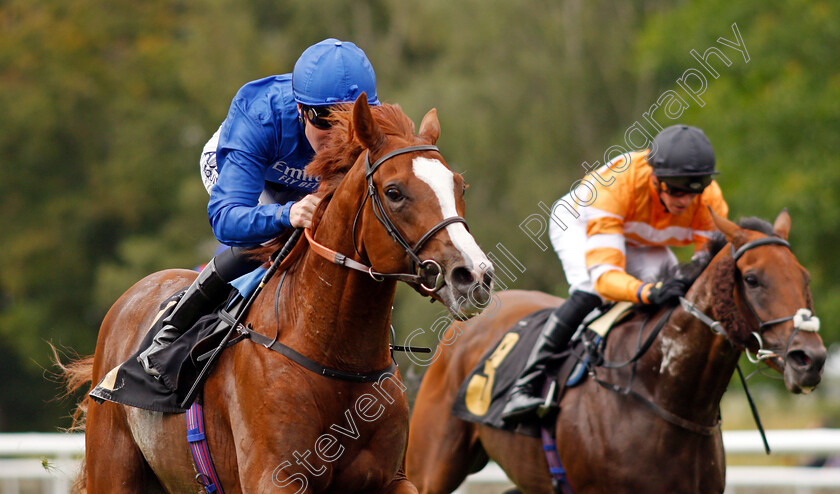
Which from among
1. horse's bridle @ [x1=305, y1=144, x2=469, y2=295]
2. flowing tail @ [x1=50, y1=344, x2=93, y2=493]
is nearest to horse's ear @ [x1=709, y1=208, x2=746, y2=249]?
horse's bridle @ [x1=305, y1=144, x2=469, y2=295]

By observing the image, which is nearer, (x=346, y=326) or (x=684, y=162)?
(x=346, y=326)

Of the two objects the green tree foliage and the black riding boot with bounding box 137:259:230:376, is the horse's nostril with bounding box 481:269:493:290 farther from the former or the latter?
the green tree foliage

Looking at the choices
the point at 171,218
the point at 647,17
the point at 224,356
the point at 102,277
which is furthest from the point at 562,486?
the point at 171,218

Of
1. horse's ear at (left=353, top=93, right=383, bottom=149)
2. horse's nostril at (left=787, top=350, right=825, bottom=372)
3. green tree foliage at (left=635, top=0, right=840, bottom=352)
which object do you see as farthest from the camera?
green tree foliage at (left=635, top=0, right=840, bottom=352)

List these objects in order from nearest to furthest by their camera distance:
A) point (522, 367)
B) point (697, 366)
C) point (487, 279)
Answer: point (487, 279) → point (697, 366) → point (522, 367)

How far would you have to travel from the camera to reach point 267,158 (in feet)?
13.6

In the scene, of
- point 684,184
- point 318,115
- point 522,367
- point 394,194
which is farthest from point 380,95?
point 394,194

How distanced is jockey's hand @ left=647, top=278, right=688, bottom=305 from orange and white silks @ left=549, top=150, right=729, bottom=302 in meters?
0.05

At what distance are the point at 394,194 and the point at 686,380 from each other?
2551 millimetres

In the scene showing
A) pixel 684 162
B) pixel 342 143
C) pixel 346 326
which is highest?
pixel 684 162

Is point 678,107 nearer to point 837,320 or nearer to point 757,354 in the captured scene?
point 837,320

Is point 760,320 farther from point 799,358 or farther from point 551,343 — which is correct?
point 551,343

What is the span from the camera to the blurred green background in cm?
1577

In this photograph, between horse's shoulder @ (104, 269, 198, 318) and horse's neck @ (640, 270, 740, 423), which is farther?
horse's neck @ (640, 270, 740, 423)
